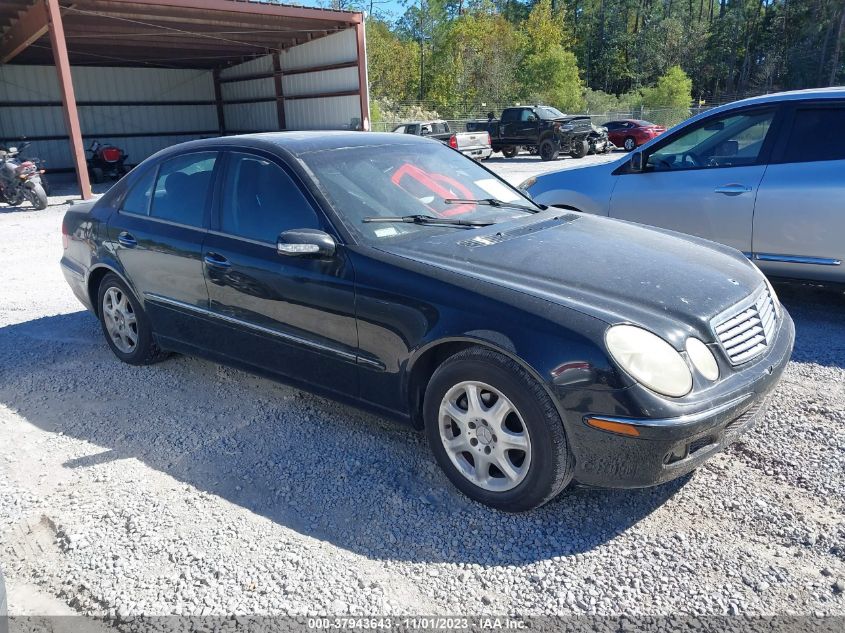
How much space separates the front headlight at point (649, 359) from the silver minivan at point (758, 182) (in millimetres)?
3183

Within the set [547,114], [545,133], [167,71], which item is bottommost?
[545,133]

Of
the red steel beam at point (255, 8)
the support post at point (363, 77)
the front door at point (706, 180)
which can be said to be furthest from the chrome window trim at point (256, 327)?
the support post at point (363, 77)

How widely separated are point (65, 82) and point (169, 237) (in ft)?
43.4

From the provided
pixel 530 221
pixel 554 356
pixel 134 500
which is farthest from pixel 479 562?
pixel 530 221

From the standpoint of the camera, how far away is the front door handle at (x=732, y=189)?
17.7ft

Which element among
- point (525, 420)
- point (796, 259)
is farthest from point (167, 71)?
point (525, 420)

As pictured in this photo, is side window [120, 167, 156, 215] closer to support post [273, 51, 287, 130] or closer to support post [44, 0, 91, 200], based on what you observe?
support post [44, 0, 91, 200]

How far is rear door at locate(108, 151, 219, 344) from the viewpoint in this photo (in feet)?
13.7

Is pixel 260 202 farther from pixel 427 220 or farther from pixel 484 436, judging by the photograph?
pixel 484 436

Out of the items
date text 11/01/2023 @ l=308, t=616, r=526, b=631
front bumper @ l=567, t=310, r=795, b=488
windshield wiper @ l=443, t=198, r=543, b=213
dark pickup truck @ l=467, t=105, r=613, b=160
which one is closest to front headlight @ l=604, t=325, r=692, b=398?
front bumper @ l=567, t=310, r=795, b=488

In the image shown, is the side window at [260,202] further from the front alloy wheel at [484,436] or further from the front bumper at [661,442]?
the front bumper at [661,442]

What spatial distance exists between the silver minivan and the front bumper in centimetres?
283

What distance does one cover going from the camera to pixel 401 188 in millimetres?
3852

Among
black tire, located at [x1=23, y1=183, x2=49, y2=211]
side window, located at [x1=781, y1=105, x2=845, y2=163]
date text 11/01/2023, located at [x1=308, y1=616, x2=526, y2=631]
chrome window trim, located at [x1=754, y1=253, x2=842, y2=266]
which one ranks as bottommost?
date text 11/01/2023, located at [x1=308, y1=616, x2=526, y2=631]
